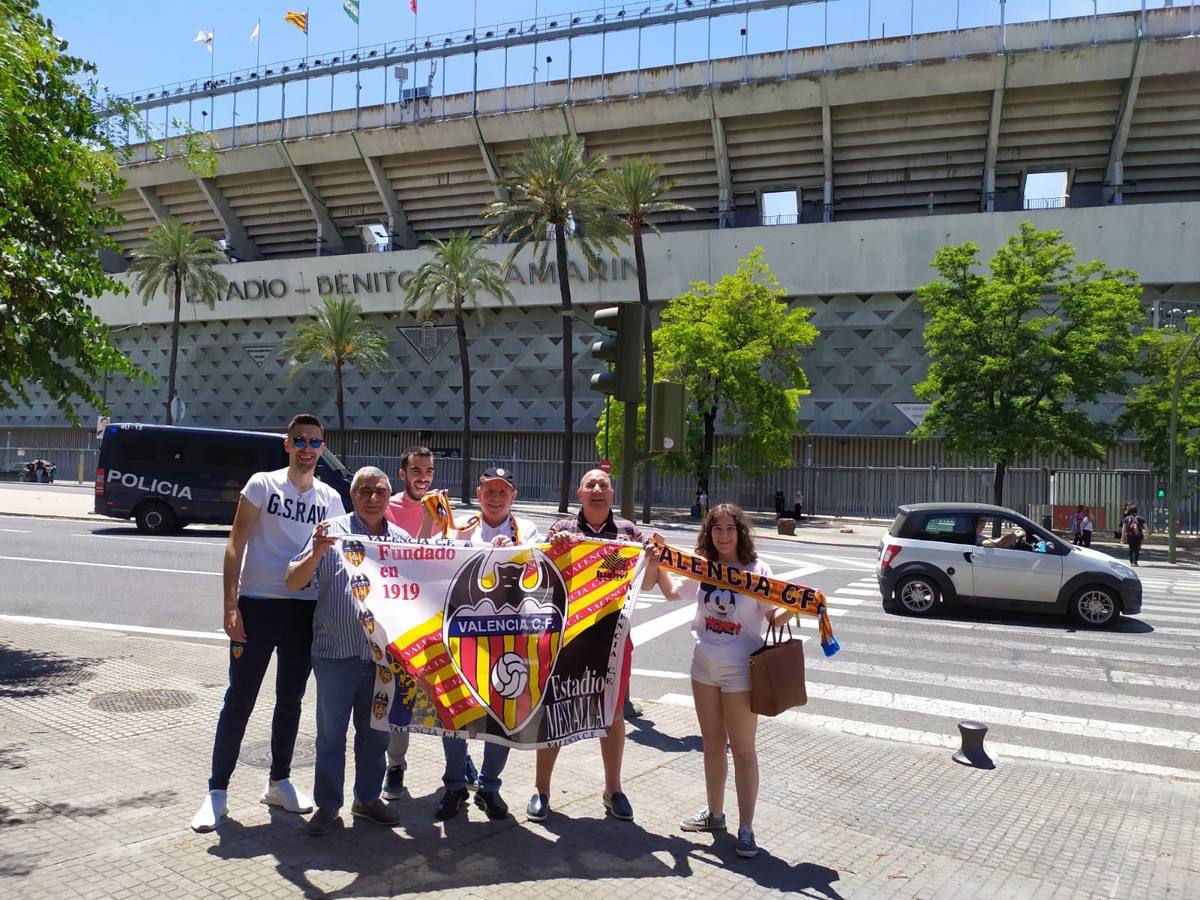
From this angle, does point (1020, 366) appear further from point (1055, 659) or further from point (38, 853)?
point (38, 853)

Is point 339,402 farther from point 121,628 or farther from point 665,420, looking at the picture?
point 665,420

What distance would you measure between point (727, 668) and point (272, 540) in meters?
2.41

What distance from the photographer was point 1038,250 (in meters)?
29.7

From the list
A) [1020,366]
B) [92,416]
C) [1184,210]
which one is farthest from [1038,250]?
[92,416]

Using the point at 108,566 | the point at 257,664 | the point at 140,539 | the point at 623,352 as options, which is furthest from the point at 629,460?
the point at 140,539

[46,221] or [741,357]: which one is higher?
[741,357]

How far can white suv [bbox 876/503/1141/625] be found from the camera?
12.8m

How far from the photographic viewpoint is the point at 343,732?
4664mm

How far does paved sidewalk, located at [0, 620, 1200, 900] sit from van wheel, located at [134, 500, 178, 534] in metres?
16.2

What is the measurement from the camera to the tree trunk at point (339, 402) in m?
47.4

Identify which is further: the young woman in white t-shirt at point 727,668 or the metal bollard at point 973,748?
the metal bollard at point 973,748

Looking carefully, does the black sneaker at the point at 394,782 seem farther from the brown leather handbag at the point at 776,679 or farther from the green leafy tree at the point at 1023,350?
the green leafy tree at the point at 1023,350

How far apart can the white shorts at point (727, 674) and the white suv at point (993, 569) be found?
938 cm

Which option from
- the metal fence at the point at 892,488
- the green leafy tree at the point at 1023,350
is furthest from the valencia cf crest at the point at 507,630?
the metal fence at the point at 892,488
